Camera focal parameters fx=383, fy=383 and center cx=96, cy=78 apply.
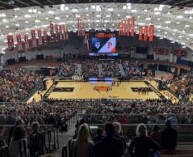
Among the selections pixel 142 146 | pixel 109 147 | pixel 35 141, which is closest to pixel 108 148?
pixel 109 147

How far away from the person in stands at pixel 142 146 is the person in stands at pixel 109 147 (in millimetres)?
393

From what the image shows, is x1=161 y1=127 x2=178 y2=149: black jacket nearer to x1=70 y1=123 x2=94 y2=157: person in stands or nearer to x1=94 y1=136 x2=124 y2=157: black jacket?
x1=94 y1=136 x2=124 y2=157: black jacket

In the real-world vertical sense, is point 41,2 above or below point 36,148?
above

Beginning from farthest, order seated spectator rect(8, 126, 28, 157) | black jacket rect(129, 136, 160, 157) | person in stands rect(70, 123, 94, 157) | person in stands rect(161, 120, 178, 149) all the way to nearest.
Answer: person in stands rect(161, 120, 178, 149), seated spectator rect(8, 126, 28, 157), black jacket rect(129, 136, 160, 157), person in stands rect(70, 123, 94, 157)

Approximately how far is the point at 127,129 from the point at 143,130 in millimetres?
7441

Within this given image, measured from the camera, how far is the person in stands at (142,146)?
6.30 meters

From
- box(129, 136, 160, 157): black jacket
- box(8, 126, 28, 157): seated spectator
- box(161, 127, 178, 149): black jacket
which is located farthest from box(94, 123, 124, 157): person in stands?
box(161, 127, 178, 149): black jacket

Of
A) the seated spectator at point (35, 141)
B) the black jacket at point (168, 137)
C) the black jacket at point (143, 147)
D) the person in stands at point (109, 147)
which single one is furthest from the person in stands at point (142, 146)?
the seated spectator at point (35, 141)

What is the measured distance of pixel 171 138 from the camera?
28.3 feet

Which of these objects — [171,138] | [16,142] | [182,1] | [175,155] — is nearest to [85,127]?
[16,142]

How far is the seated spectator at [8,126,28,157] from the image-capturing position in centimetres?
673

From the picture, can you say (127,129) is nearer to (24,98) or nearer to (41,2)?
(41,2)

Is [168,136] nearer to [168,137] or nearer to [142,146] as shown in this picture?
[168,137]

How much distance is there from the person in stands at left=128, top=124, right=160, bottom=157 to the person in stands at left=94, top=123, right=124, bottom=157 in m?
0.39
